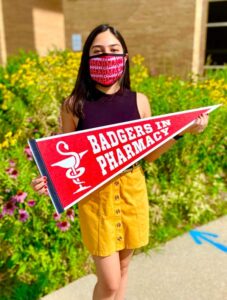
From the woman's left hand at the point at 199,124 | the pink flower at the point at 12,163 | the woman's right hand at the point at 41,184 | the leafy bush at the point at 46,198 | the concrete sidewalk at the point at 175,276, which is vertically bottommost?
the concrete sidewalk at the point at 175,276

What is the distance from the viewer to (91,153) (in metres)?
1.69

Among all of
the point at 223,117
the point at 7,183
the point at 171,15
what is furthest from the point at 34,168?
the point at 171,15

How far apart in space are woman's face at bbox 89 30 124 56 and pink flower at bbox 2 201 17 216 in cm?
136

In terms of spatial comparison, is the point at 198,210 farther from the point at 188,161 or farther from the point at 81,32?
the point at 81,32

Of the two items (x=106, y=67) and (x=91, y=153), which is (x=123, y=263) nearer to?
(x=91, y=153)

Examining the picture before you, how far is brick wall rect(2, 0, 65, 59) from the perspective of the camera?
44.0ft

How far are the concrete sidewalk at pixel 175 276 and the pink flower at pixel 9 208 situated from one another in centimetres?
70

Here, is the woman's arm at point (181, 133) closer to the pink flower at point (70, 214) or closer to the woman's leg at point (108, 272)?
the woman's leg at point (108, 272)

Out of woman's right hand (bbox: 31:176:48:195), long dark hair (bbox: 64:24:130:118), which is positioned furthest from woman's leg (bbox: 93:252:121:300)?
long dark hair (bbox: 64:24:130:118)

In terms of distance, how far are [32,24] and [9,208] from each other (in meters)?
13.4

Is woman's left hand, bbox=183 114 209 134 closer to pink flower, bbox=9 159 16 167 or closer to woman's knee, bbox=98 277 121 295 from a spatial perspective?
woman's knee, bbox=98 277 121 295

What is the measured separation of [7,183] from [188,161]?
1889mm

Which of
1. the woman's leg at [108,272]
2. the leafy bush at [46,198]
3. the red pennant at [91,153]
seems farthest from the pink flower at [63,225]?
the red pennant at [91,153]

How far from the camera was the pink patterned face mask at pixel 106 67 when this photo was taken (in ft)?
5.50
